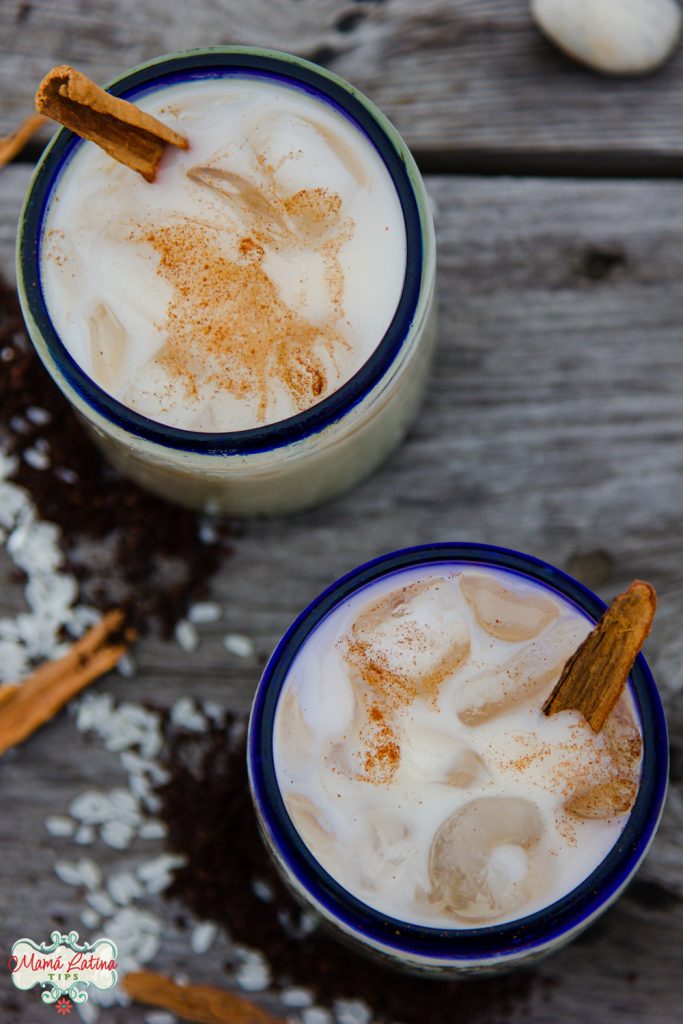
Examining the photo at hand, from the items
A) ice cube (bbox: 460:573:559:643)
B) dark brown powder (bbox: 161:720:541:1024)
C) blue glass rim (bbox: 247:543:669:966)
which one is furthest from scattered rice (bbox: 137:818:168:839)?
ice cube (bbox: 460:573:559:643)

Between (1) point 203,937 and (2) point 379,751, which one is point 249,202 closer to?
(2) point 379,751

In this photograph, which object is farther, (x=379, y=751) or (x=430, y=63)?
(x=430, y=63)

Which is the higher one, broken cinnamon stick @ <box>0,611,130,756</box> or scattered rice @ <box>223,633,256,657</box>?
scattered rice @ <box>223,633,256,657</box>

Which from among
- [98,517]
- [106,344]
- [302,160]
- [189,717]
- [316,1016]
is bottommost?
[316,1016]

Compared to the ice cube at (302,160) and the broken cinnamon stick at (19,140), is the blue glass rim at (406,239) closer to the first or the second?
the ice cube at (302,160)

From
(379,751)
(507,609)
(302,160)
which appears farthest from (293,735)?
(302,160)

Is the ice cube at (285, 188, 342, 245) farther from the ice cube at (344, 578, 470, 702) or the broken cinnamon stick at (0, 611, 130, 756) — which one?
the broken cinnamon stick at (0, 611, 130, 756)
